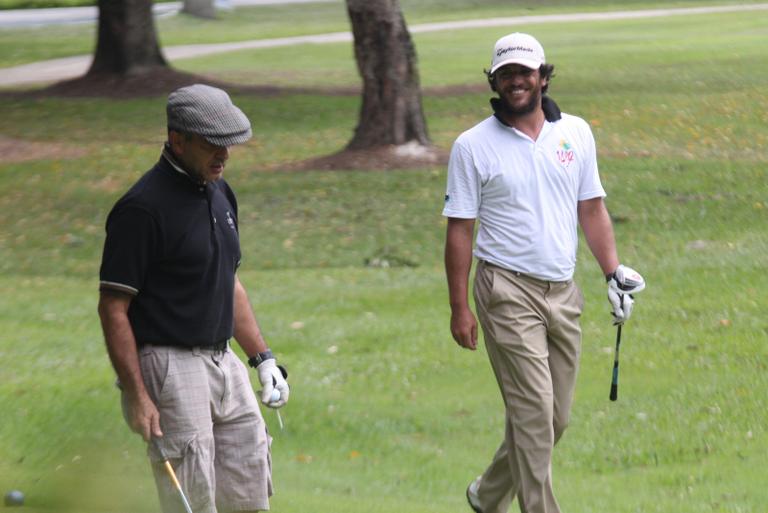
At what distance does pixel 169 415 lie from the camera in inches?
191

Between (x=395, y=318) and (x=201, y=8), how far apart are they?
3574 cm

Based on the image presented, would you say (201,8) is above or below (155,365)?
below

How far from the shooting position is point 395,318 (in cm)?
1122

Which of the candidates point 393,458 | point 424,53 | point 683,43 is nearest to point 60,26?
point 424,53

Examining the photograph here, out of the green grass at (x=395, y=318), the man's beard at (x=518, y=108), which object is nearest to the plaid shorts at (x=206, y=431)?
the green grass at (x=395, y=318)

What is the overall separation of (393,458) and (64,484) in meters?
3.07

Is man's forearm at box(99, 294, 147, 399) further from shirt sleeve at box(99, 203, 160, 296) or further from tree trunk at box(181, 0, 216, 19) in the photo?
tree trunk at box(181, 0, 216, 19)

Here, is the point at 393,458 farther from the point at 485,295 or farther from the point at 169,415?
the point at 169,415

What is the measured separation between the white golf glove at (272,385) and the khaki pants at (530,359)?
104 centimetres

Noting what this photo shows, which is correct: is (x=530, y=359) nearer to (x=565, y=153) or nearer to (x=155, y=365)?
(x=565, y=153)

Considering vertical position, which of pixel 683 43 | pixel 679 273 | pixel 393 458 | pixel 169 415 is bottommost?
pixel 683 43

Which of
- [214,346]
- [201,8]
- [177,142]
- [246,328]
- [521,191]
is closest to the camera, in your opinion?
[177,142]

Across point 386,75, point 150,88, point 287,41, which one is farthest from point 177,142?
point 287,41

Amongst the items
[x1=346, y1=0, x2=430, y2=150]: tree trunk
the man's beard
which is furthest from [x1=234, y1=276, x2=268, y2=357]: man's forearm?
[x1=346, y1=0, x2=430, y2=150]: tree trunk
